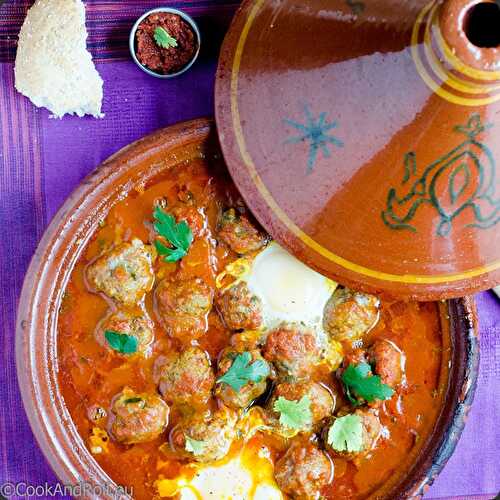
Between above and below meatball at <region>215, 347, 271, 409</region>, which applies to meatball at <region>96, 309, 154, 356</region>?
above

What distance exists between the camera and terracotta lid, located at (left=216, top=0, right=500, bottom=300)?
1.67 metres

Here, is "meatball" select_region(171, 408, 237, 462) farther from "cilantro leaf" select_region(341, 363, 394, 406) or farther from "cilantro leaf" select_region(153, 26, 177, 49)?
"cilantro leaf" select_region(153, 26, 177, 49)

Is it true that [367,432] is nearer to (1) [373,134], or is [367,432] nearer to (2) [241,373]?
(2) [241,373]

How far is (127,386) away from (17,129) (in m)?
1.08

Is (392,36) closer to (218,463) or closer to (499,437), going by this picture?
(218,463)

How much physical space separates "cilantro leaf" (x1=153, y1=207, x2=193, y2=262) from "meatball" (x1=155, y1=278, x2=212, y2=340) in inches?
4.0

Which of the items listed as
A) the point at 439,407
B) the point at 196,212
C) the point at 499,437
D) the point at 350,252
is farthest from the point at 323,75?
the point at 499,437

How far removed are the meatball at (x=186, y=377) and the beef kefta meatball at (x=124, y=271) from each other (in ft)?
0.84

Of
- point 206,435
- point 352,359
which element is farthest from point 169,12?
point 206,435

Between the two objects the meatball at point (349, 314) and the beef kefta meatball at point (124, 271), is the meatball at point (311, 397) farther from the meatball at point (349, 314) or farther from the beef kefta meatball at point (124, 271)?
the beef kefta meatball at point (124, 271)

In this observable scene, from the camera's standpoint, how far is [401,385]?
8.68ft

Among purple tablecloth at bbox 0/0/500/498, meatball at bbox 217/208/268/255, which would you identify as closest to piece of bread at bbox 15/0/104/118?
purple tablecloth at bbox 0/0/500/498

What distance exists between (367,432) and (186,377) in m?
0.67

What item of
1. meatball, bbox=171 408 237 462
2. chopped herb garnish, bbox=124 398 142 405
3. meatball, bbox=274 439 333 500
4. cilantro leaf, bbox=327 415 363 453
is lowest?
meatball, bbox=274 439 333 500
